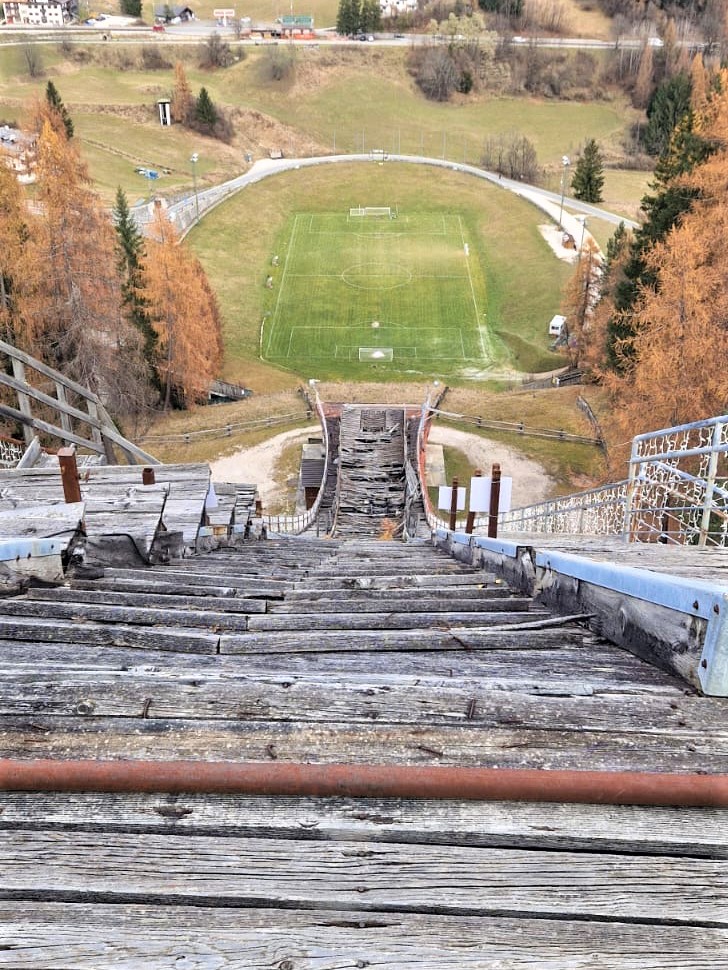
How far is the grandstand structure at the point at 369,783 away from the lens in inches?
69.6

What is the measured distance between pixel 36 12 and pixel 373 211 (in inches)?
2924

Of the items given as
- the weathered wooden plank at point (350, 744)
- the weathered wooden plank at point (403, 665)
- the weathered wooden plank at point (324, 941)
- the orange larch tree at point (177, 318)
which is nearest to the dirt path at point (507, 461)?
the orange larch tree at point (177, 318)

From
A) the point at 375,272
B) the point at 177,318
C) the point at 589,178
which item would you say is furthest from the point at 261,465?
the point at 589,178

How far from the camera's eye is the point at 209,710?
260 cm

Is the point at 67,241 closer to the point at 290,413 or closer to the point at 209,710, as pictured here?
the point at 290,413

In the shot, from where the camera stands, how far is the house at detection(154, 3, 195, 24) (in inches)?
4545

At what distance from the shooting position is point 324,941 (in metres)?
1.73

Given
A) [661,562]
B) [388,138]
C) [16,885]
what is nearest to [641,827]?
[16,885]

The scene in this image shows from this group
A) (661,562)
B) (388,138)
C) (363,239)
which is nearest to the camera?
(661,562)

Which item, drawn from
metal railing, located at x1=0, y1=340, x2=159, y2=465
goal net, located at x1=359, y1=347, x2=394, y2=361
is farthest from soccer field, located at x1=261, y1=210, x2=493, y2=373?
metal railing, located at x1=0, y1=340, x2=159, y2=465

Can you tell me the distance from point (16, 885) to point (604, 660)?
233 centimetres

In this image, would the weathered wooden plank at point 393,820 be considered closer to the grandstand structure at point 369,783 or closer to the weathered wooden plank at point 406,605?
the grandstand structure at point 369,783

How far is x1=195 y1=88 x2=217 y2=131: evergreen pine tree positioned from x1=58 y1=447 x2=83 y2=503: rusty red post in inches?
3330

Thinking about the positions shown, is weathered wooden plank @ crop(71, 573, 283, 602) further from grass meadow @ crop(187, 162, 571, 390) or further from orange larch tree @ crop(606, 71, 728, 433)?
grass meadow @ crop(187, 162, 571, 390)
